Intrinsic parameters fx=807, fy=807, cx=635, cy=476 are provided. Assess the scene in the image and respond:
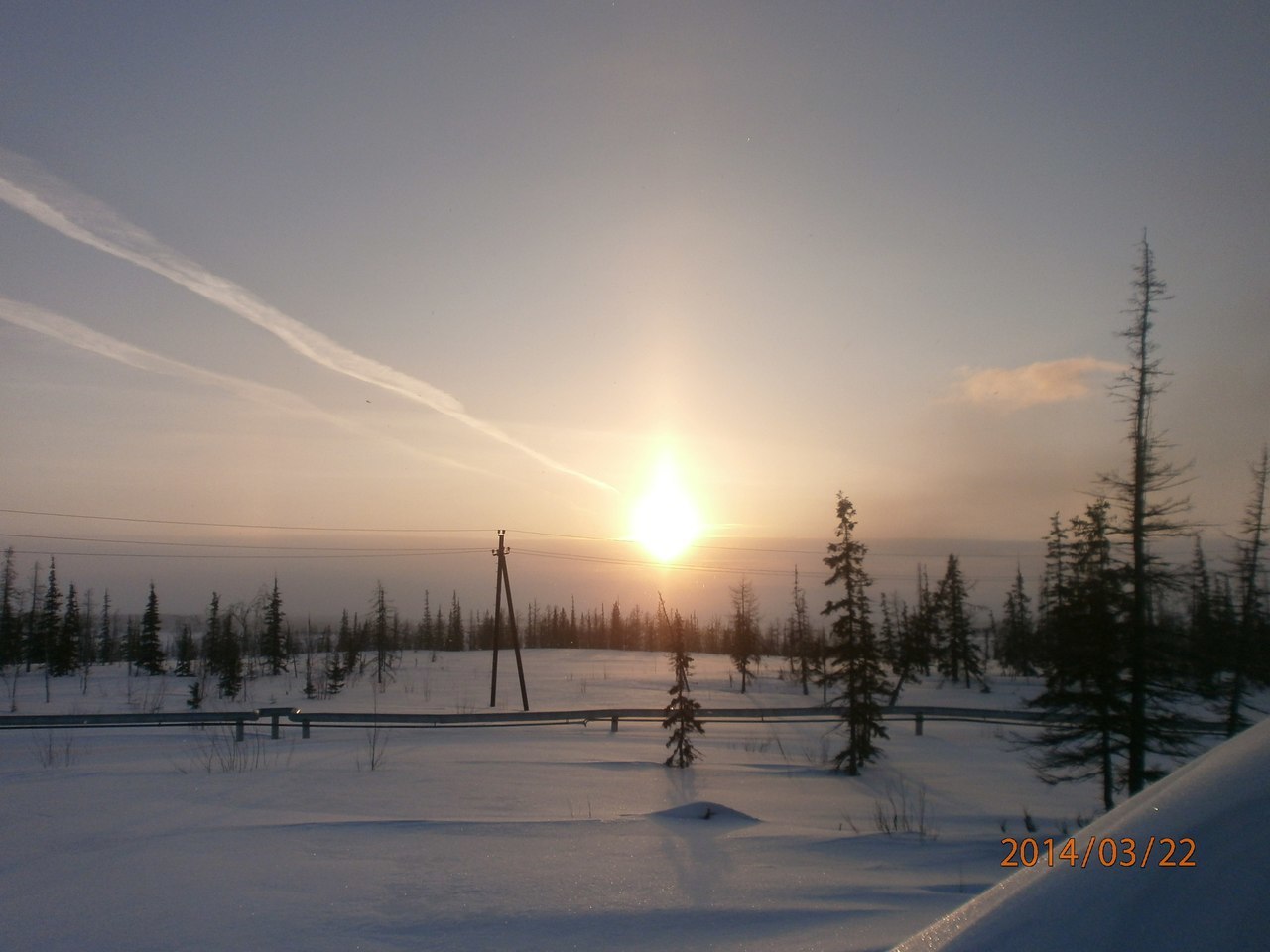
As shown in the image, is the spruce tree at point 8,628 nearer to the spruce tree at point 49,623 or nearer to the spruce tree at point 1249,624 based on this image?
the spruce tree at point 49,623

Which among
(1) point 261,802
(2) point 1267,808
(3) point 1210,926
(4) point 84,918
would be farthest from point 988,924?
(1) point 261,802

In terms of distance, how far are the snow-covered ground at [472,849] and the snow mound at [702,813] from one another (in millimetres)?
32

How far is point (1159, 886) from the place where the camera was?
1870mm

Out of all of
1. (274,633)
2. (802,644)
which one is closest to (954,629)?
(802,644)

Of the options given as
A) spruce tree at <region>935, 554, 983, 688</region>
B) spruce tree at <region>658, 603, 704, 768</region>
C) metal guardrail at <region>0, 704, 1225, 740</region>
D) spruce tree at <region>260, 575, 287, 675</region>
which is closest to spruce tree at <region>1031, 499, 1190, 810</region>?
metal guardrail at <region>0, 704, 1225, 740</region>

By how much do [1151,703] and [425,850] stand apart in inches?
665

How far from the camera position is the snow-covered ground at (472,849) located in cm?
645

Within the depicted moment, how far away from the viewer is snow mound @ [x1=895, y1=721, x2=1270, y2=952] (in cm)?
171

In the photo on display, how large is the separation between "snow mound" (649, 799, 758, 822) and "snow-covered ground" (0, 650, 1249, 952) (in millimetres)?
32

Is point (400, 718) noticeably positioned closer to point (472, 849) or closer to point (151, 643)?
point (472, 849)

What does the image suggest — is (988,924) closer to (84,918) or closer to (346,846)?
(84,918)
